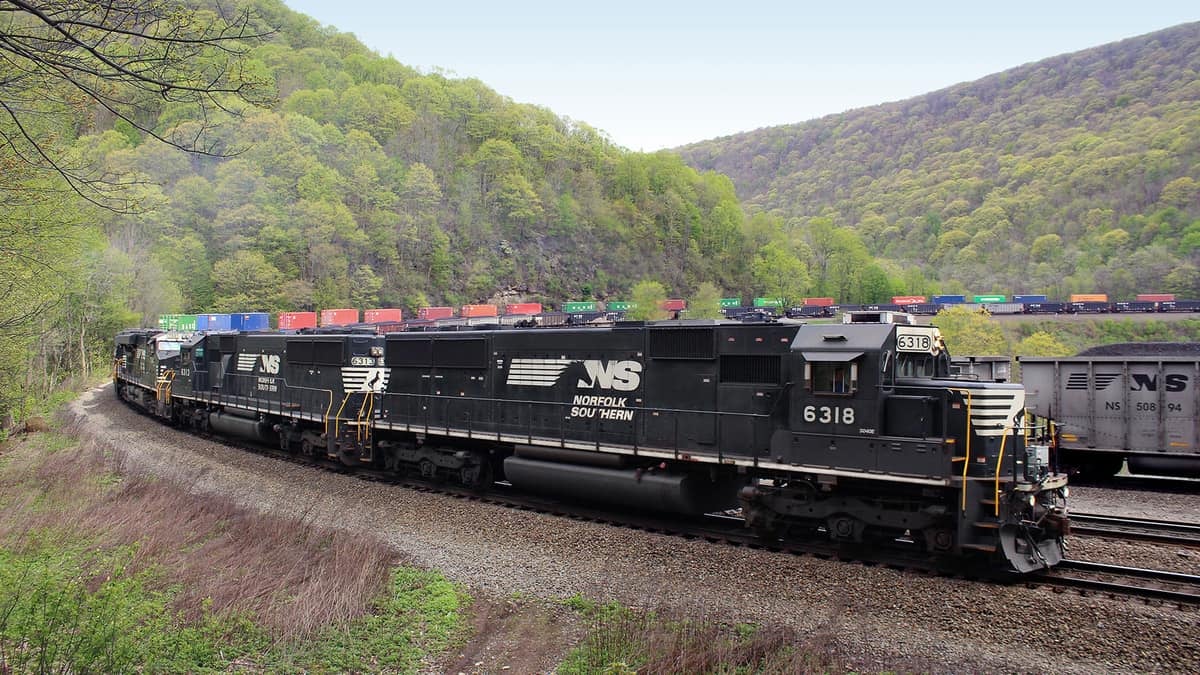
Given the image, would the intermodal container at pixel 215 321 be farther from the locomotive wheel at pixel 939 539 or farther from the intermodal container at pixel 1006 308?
the intermodal container at pixel 1006 308

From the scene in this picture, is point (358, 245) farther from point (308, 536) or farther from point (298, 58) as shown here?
point (308, 536)

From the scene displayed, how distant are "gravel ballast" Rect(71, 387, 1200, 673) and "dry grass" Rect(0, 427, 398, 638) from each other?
931mm

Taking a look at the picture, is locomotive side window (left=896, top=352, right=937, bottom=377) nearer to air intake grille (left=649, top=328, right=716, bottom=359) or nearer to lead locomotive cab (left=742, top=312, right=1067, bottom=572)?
lead locomotive cab (left=742, top=312, right=1067, bottom=572)

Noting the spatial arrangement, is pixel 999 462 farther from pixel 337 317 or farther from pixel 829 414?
pixel 337 317

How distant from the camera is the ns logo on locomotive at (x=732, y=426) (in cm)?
848

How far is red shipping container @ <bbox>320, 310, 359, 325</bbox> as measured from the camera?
5856 centimetres

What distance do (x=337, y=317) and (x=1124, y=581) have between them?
58.0 meters

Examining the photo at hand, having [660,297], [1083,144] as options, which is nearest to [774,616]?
[660,297]

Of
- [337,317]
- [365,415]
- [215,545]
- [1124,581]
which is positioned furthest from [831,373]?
[337,317]

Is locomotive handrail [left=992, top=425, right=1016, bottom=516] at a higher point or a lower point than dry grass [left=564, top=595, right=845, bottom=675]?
higher

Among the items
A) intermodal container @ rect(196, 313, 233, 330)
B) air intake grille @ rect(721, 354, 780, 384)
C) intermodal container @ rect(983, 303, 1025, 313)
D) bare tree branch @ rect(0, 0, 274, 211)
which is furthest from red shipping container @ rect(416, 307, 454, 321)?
bare tree branch @ rect(0, 0, 274, 211)

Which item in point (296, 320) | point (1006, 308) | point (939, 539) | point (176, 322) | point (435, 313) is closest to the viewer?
point (939, 539)

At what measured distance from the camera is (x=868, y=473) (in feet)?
29.0

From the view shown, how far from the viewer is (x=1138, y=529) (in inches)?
432
